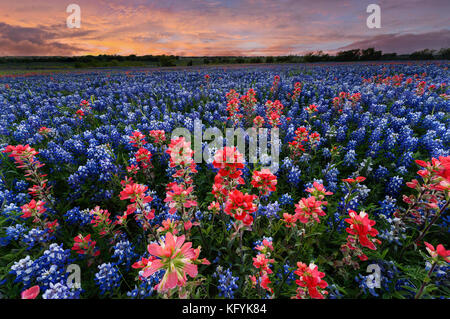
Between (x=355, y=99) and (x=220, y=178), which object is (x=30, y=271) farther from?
(x=355, y=99)

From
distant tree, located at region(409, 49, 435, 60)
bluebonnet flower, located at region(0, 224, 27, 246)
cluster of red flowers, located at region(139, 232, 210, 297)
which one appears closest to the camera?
cluster of red flowers, located at region(139, 232, 210, 297)

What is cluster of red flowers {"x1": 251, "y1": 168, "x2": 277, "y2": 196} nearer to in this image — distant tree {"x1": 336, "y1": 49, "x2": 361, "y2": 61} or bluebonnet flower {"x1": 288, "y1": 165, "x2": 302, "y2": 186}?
bluebonnet flower {"x1": 288, "y1": 165, "x2": 302, "y2": 186}

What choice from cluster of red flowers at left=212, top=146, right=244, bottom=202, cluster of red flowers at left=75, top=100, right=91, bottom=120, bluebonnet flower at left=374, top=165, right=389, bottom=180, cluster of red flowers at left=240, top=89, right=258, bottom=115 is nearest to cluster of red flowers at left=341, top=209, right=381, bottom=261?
cluster of red flowers at left=212, top=146, right=244, bottom=202

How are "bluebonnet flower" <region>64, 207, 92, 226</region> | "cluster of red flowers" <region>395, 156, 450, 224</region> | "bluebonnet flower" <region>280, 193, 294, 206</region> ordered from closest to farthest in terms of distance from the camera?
"cluster of red flowers" <region>395, 156, 450, 224</region>
"bluebonnet flower" <region>64, 207, 92, 226</region>
"bluebonnet flower" <region>280, 193, 294, 206</region>

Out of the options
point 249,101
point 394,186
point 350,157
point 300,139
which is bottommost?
point 394,186

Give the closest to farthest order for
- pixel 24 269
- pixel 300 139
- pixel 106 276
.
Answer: pixel 24 269
pixel 106 276
pixel 300 139

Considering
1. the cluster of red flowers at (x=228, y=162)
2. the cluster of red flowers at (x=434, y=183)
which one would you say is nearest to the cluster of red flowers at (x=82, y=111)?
the cluster of red flowers at (x=228, y=162)

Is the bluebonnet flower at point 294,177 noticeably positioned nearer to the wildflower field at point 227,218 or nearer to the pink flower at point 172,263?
the wildflower field at point 227,218

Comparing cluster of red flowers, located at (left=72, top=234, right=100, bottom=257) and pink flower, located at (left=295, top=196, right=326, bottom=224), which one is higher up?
pink flower, located at (left=295, top=196, right=326, bottom=224)

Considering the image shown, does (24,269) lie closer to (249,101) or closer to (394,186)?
(394,186)

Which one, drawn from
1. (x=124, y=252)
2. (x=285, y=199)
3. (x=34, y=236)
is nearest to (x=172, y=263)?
(x=124, y=252)
